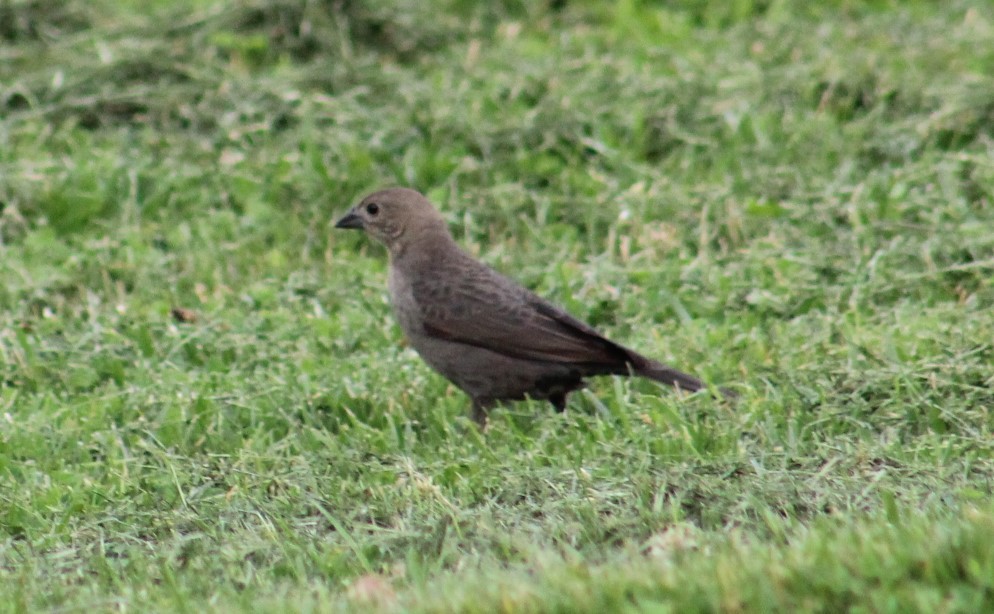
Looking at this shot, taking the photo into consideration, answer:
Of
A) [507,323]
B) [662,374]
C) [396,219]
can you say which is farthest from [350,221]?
[662,374]

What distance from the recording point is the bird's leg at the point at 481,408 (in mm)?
7102

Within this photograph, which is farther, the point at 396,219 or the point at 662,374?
the point at 396,219

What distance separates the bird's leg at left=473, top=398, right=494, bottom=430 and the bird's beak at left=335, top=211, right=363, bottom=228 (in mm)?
1379

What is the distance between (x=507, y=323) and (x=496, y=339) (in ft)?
0.31

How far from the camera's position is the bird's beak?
8180mm

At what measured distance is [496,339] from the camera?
7.29 metres

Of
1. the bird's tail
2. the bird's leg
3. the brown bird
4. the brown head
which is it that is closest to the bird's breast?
the brown bird

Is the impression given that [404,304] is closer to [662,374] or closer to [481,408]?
[481,408]

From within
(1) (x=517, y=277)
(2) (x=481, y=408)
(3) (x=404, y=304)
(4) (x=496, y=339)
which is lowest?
(2) (x=481, y=408)

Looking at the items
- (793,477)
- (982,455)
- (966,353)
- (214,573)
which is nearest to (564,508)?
(793,477)

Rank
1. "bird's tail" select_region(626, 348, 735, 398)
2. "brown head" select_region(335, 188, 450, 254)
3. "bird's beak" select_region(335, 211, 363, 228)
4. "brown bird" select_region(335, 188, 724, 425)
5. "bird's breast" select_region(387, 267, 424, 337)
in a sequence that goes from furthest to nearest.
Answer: "bird's beak" select_region(335, 211, 363, 228) < "brown head" select_region(335, 188, 450, 254) < "bird's breast" select_region(387, 267, 424, 337) < "brown bird" select_region(335, 188, 724, 425) < "bird's tail" select_region(626, 348, 735, 398)

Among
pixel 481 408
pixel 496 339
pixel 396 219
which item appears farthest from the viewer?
pixel 396 219

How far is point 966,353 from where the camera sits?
6.55m

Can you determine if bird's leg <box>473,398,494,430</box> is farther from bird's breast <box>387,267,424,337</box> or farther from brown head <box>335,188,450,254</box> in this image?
brown head <box>335,188,450,254</box>
